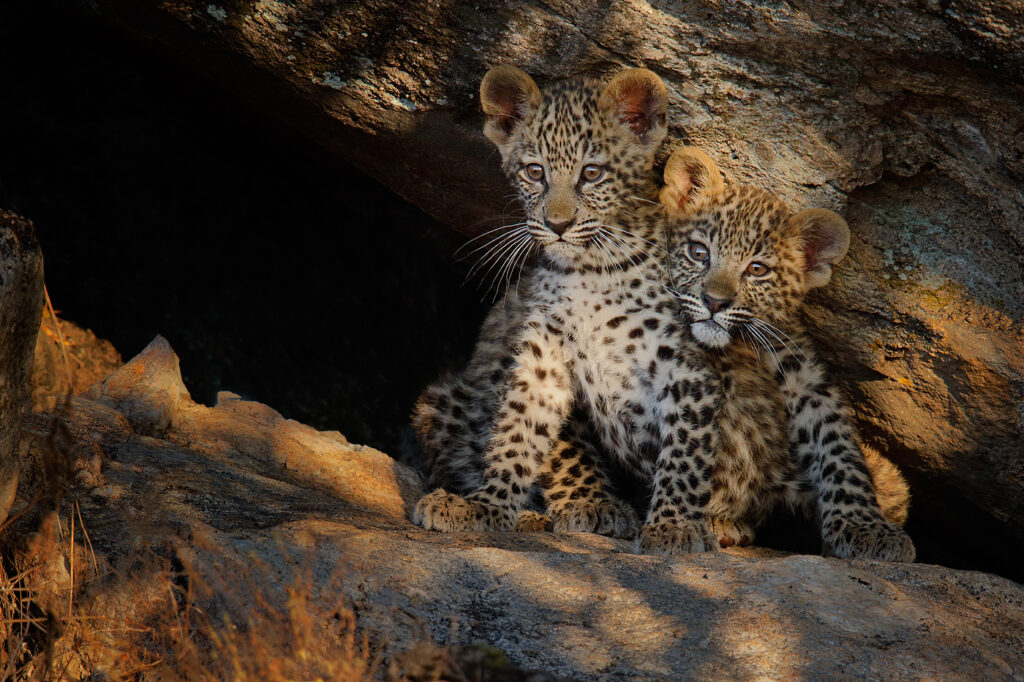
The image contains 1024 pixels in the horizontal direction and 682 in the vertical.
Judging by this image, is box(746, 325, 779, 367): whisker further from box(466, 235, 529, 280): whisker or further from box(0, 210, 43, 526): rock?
box(0, 210, 43, 526): rock

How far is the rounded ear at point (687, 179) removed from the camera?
564 centimetres

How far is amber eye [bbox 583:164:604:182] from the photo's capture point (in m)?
5.84

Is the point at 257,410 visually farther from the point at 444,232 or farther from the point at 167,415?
the point at 444,232

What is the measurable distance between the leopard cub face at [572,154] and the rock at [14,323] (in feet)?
8.53

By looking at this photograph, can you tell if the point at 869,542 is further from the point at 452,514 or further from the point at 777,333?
the point at 452,514

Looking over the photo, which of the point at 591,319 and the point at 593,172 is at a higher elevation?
the point at 593,172

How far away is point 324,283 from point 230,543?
4350mm

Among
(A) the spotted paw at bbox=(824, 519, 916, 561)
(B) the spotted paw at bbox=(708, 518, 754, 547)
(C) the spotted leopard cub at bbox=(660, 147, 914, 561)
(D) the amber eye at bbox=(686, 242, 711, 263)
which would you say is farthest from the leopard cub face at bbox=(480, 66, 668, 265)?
(A) the spotted paw at bbox=(824, 519, 916, 561)

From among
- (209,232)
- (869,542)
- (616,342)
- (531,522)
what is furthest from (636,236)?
(209,232)

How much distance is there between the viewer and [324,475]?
6.17 m

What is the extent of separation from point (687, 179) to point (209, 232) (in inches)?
160

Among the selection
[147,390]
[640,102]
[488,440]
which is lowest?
[147,390]

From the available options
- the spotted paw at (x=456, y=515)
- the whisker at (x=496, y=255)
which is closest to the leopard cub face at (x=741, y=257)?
the whisker at (x=496, y=255)

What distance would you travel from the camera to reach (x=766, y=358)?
19.7 feet
